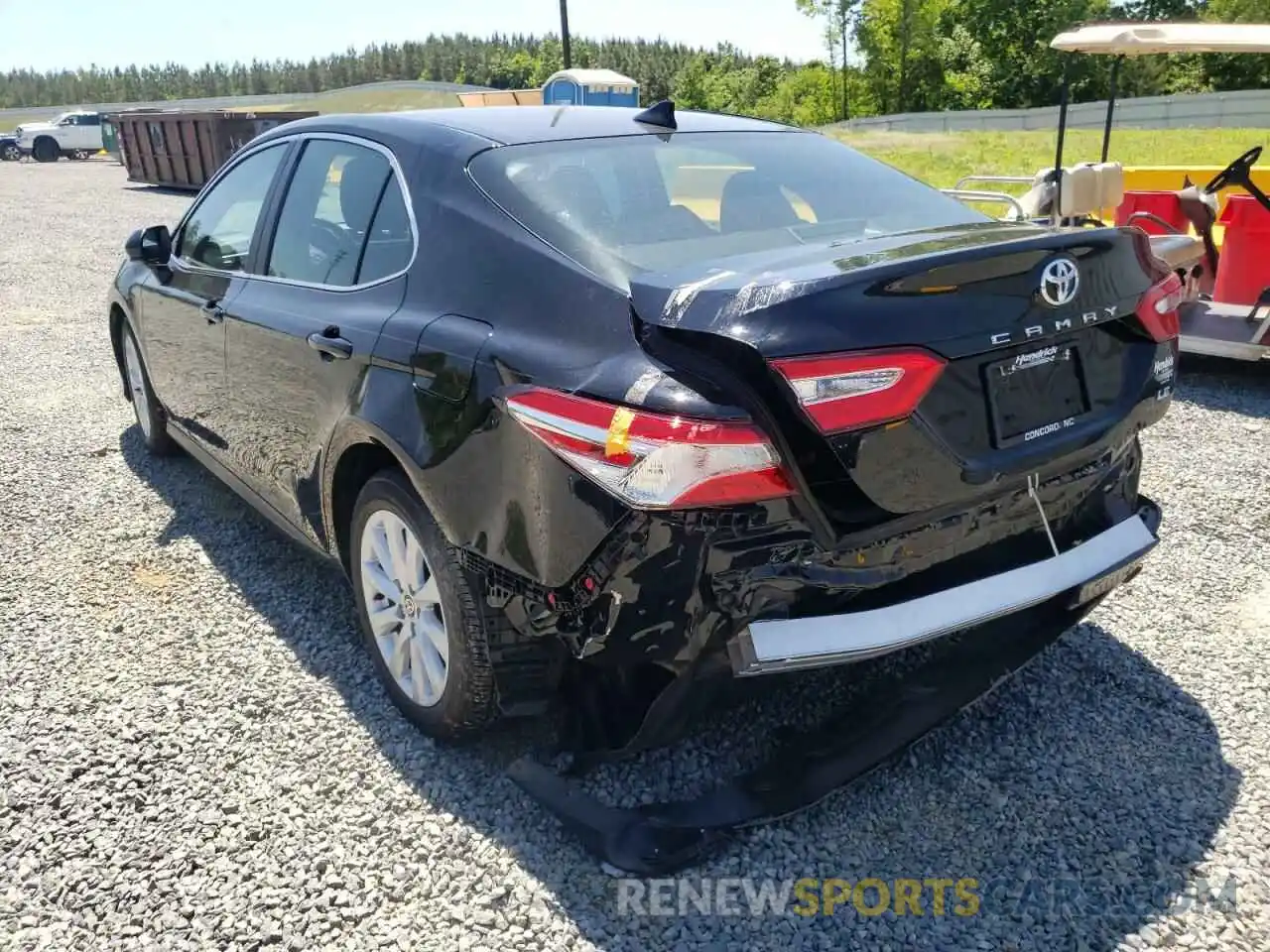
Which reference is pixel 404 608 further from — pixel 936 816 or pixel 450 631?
pixel 936 816

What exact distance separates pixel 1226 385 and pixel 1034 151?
71.2 feet

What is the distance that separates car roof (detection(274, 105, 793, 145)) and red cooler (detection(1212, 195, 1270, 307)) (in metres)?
4.52

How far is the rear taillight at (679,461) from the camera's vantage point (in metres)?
2.03

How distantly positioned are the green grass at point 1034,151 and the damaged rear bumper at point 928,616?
16605 millimetres

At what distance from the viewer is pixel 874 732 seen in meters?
2.54

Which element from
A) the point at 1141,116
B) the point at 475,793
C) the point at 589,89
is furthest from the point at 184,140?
the point at 1141,116

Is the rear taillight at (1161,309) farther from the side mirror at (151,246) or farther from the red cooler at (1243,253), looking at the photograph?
the red cooler at (1243,253)

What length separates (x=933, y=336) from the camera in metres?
2.14

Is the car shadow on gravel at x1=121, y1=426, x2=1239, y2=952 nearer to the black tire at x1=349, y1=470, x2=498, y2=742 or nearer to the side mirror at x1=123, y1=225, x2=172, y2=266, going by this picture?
the black tire at x1=349, y1=470, x2=498, y2=742

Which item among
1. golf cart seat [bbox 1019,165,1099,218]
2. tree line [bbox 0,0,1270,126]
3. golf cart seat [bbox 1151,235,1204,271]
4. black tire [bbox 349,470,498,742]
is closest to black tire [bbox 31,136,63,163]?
tree line [bbox 0,0,1270,126]

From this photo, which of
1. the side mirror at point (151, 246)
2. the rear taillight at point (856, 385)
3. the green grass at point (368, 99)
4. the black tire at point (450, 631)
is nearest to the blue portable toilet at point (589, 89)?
the green grass at point (368, 99)

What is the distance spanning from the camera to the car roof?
304 cm

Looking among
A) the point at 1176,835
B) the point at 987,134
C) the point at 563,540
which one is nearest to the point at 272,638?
the point at 563,540

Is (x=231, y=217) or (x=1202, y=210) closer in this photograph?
(x=231, y=217)
